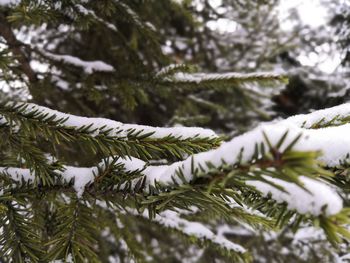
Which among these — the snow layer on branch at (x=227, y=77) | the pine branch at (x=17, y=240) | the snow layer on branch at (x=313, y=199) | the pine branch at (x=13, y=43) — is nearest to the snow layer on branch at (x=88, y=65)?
the pine branch at (x=13, y=43)

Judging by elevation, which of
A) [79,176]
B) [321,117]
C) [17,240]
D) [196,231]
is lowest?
[196,231]

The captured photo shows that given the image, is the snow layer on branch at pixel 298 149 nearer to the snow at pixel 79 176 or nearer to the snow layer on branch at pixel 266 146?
the snow layer on branch at pixel 266 146

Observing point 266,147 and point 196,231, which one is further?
point 196,231

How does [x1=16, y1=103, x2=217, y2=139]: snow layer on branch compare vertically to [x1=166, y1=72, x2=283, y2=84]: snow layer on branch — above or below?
below

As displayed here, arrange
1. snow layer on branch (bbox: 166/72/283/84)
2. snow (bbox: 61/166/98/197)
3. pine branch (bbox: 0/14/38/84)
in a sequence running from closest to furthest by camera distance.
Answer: snow (bbox: 61/166/98/197) < snow layer on branch (bbox: 166/72/283/84) < pine branch (bbox: 0/14/38/84)

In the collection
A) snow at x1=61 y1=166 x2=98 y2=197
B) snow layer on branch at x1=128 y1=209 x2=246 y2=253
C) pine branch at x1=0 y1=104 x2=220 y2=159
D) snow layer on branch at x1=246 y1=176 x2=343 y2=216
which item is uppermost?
snow layer on branch at x1=246 y1=176 x2=343 y2=216

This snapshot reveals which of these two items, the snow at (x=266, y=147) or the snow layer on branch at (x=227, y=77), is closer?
the snow at (x=266, y=147)

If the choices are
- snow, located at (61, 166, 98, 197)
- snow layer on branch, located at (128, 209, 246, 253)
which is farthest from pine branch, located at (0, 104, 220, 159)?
snow layer on branch, located at (128, 209, 246, 253)

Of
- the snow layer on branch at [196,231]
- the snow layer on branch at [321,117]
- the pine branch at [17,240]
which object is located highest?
the snow layer on branch at [321,117]

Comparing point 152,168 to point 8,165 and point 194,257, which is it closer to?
point 8,165

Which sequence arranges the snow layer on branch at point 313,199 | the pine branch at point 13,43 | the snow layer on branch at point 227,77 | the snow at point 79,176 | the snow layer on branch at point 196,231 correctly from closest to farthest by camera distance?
the snow layer on branch at point 313,199
the snow at point 79,176
the snow layer on branch at point 196,231
the snow layer on branch at point 227,77
the pine branch at point 13,43

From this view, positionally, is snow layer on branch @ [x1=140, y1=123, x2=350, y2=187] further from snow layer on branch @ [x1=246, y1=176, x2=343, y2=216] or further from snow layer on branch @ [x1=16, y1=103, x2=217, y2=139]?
snow layer on branch @ [x1=16, y1=103, x2=217, y2=139]

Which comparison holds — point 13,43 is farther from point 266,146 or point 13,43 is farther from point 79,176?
point 266,146

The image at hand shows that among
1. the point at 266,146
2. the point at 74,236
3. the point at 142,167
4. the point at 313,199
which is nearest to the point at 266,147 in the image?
the point at 266,146
